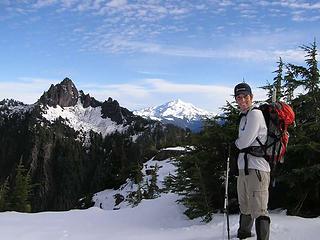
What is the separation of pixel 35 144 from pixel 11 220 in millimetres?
154297

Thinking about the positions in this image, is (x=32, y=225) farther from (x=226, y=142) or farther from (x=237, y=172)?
(x=237, y=172)

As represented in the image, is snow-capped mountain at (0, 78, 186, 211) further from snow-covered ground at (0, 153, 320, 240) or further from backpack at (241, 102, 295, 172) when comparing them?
backpack at (241, 102, 295, 172)

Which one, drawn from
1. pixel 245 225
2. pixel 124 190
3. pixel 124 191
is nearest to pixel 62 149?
pixel 124 190

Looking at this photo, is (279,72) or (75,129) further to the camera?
(75,129)

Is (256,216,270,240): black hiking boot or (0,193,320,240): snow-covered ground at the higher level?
(256,216,270,240): black hiking boot

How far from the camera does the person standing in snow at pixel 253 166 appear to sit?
647cm

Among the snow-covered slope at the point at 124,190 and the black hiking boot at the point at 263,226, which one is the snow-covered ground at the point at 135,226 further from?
the snow-covered slope at the point at 124,190

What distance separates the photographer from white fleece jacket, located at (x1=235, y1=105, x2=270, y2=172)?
643 cm

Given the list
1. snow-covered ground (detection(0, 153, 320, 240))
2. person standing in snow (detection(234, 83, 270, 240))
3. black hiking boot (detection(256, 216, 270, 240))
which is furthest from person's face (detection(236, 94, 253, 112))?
snow-covered ground (detection(0, 153, 320, 240))

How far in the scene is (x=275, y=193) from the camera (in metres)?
11.1

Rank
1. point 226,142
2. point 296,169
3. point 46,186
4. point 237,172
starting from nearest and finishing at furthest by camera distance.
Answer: point 237,172, point 296,169, point 226,142, point 46,186

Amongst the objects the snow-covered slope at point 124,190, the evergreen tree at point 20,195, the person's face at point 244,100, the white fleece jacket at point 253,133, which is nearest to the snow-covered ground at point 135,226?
the white fleece jacket at point 253,133

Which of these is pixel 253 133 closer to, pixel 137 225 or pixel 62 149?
pixel 137 225

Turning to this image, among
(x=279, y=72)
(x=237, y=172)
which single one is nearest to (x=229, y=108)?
(x=237, y=172)
